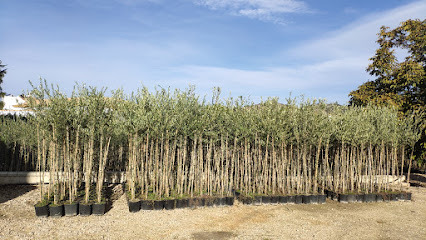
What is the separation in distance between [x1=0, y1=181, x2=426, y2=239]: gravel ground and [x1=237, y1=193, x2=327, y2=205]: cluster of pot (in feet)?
0.78

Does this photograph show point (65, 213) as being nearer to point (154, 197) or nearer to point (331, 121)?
point (154, 197)

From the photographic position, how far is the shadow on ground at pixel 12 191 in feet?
34.1

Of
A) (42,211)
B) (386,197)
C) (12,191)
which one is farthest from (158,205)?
(386,197)

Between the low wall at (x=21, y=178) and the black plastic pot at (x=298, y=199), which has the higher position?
the low wall at (x=21, y=178)

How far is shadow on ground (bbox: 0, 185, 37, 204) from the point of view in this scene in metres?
10.4

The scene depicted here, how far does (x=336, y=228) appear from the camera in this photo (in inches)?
323

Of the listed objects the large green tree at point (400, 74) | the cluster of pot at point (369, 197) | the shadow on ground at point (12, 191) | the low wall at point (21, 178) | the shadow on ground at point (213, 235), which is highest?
the large green tree at point (400, 74)

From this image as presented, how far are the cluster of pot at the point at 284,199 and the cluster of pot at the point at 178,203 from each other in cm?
67

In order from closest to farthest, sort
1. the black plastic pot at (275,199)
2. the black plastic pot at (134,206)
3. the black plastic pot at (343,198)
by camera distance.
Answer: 1. the black plastic pot at (134,206)
2. the black plastic pot at (275,199)
3. the black plastic pot at (343,198)

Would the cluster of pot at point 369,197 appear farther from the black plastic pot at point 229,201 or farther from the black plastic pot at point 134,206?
the black plastic pot at point 134,206

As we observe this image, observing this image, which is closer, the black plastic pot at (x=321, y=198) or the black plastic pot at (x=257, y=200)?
the black plastic pot at (x=257, y=200)

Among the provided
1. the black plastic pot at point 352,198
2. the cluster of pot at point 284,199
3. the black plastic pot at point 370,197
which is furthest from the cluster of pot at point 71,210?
the black plastic pot at point 370,197

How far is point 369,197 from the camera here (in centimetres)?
1117

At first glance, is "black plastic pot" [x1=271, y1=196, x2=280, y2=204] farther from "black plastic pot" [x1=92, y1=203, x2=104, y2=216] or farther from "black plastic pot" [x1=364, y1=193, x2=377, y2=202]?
"black plastic pot" [x1=92, y1=203, x2=104, y2=216]
